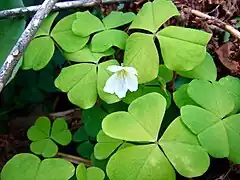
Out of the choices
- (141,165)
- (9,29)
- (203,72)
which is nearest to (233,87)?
(203,72)

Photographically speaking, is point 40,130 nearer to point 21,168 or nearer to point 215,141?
point 21,168

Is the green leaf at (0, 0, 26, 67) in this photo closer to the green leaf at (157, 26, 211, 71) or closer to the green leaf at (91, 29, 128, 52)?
the green leaf at (91, 29, 128, 52)

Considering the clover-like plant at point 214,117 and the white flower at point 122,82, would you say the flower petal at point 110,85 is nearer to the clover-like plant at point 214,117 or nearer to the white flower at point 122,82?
the white flower at point 122,82

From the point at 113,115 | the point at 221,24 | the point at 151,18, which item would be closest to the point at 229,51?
the point at 221,24

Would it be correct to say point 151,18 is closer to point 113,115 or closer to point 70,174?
point 113,115

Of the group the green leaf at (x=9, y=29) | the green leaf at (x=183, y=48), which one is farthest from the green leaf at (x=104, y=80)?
the green leaf at (x=9, y=29)

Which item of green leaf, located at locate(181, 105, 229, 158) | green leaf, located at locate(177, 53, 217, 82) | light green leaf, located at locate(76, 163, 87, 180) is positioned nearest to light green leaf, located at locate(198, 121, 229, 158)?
green leaf, located at locate(181, 105, 229, 158)
